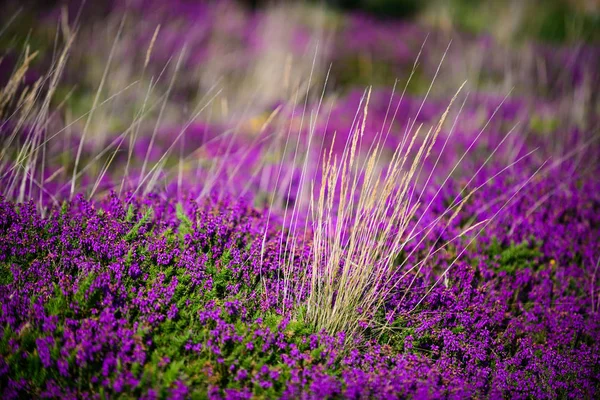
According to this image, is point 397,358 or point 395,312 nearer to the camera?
point 397,358

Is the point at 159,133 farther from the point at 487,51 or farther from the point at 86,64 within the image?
the point at 487,51

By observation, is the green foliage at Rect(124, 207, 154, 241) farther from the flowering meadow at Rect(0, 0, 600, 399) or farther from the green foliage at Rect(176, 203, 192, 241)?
the green foliage at Rect(176, 203, 192, 241)

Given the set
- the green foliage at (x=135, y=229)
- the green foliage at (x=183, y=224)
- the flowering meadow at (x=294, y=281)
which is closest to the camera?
the flowering meadow at (x=294, y=281)

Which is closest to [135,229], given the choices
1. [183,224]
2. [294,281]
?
[183,224]

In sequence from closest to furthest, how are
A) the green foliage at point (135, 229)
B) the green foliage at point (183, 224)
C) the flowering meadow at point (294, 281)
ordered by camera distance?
the flowering meadow at point (294, 281)
the green foliage at point (135, 229)
the green foliage at point (183, 224)

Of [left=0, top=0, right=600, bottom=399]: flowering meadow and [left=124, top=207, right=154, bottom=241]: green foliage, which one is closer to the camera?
[left=0, top=0, right=600, bottom=399]: flowering meadow

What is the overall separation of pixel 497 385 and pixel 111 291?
197cm

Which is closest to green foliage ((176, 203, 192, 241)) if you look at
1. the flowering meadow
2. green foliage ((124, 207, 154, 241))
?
the flowering meadow

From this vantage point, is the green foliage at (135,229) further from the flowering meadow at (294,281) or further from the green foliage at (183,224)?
the green foliage at (183,224)

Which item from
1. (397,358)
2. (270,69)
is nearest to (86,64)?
(270,69)

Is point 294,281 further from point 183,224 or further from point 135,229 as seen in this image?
point 135,229

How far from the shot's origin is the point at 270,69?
21.5 feet

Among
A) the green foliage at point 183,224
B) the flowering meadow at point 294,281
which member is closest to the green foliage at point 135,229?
the flowering meadow at point 294,281

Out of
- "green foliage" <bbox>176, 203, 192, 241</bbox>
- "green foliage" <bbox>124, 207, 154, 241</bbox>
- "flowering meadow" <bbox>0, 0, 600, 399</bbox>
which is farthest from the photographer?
"green foliage" <bbox>176, 203, 192, 241</bbox>
